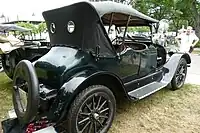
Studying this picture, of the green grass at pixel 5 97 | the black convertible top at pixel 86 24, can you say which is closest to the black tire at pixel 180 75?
the black convertible top at pixel 86 24

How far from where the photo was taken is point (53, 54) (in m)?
3.22

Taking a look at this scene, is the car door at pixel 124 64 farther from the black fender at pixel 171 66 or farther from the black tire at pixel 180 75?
the black tire at pixel 180 75

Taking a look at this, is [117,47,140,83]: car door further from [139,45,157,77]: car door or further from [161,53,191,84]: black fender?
[161,53,191,84]: black fender

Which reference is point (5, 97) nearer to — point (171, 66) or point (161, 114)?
point (161, 114)

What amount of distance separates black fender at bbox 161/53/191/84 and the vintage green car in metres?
1.05

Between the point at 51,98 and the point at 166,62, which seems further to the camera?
the point at 166,62

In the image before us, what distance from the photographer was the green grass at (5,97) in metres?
3.96

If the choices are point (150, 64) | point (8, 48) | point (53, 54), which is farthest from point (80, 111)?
point (8, 48)

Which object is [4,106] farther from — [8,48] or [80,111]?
[80,111]

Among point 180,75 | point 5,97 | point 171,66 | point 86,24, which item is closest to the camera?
point 86,24

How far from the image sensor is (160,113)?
148 inches

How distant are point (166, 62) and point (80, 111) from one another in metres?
2.92

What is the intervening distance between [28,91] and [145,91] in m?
2.10

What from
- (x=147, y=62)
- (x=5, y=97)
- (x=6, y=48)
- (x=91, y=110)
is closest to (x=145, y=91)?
(x=147, y=62)
